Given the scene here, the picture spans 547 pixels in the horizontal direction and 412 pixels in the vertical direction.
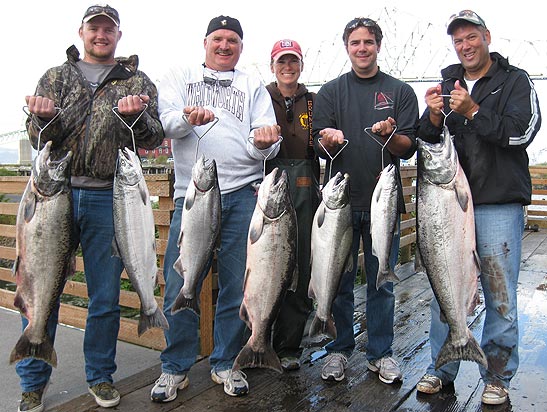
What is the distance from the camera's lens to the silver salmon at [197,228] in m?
3.35

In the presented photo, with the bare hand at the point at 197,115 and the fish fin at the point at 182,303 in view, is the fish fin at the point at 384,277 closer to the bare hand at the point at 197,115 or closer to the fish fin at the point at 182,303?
the fish fin at the point at 182,303

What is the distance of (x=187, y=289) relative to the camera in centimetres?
344

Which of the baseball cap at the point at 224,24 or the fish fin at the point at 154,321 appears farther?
the baseball cap at the point at 224,24

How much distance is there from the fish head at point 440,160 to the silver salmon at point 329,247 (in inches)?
20.9

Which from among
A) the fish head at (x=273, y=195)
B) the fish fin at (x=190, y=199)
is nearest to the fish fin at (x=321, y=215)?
the fish head at (x=273, y=195)

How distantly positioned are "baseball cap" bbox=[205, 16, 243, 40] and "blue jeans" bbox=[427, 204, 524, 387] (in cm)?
214

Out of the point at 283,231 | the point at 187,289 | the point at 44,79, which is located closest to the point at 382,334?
the point at 283,231

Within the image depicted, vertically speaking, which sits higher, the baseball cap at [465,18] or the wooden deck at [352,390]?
the baseball cap at [465,18]

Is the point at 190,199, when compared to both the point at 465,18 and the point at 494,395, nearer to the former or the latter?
the point at 465,18

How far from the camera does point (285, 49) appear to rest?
4.15 meters

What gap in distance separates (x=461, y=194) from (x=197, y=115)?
70.2 inches

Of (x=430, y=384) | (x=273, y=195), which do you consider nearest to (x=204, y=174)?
(x=273, y=195)

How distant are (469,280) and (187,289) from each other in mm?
1868

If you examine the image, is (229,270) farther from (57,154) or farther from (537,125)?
(537,125)
